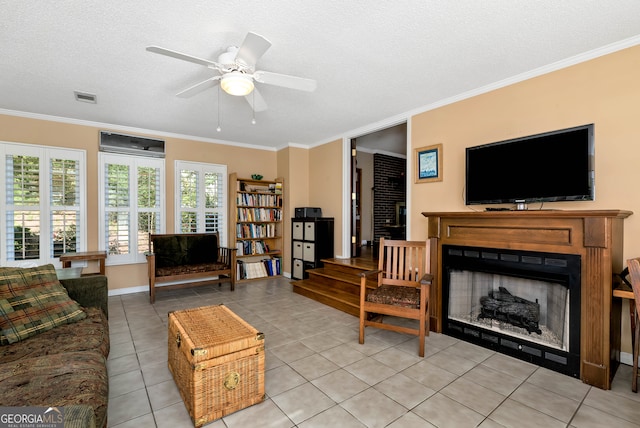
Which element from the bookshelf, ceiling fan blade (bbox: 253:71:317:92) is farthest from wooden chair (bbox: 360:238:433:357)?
the bookshelf

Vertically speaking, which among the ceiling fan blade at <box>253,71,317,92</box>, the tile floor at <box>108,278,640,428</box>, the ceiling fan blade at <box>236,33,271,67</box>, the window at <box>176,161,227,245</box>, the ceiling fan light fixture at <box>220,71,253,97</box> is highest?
the ceiling fan blade at <box>236,33,271,67</box>


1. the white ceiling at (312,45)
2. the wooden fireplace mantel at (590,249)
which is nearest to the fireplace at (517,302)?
the wooden fireplace mantel at (590,249)

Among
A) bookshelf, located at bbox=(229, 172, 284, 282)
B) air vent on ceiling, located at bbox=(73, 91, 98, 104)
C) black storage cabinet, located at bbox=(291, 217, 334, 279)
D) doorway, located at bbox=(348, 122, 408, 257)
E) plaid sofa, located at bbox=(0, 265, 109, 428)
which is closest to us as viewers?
plaid sofa, located at bbox=(0, 265, 109, 428)

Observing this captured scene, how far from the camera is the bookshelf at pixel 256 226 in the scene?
5.39m

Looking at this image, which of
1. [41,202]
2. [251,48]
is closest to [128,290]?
[41,202]

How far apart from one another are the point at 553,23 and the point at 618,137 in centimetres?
108

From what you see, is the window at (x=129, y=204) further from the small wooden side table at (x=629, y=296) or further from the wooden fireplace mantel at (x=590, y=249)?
the small wooden side table at (x=629, y=296)

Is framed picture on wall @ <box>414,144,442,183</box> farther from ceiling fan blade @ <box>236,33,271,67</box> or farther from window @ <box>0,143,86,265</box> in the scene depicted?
window @ <box>0,143,86,265</box>

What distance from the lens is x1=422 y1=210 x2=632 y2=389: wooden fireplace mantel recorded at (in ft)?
6.90

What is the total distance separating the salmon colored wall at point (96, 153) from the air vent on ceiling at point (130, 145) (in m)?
0.10

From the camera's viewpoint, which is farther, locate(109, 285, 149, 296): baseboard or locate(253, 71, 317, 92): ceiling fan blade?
locate(109, 285, 149, 296): baseboard

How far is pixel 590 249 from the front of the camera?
2180 mm

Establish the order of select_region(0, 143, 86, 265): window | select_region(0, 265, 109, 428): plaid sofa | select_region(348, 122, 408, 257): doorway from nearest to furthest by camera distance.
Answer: select_region(0, 265, 109, 428): plaid sofa → select_region(0, 143, 86, 265): window → select_region(348, 122, 408, 257): doorway

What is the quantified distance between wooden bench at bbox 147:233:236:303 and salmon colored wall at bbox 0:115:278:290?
0.46 m
